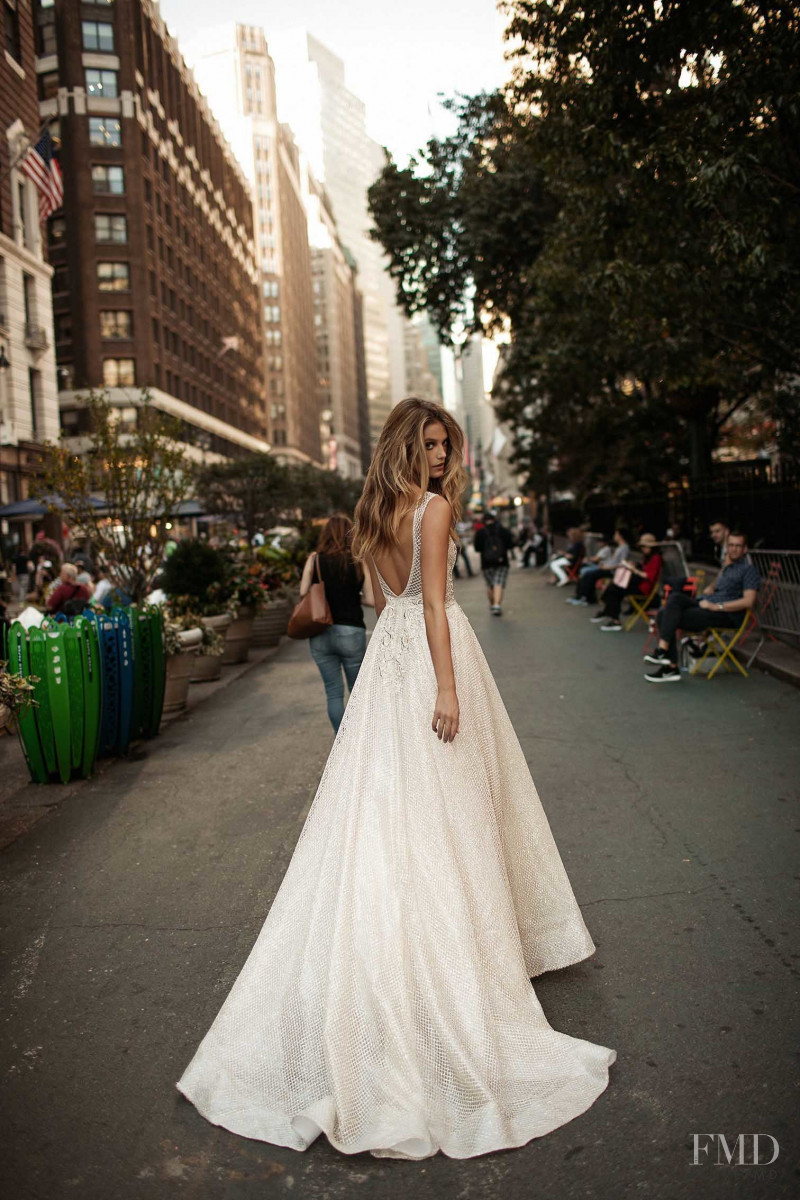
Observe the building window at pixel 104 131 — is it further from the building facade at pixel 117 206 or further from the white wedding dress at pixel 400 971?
the white wedding dress at pixel 400 971

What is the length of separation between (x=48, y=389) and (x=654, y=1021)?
148 feet

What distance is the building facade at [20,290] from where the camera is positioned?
3884cm

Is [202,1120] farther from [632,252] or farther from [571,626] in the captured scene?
[571,626]

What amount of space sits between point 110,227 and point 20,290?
2075 cm

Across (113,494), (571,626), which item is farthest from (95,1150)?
(571,626)

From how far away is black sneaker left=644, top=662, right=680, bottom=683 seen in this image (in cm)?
1058

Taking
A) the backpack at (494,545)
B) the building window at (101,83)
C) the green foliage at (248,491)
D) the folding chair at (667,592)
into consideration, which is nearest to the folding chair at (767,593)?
the folding chair at (667,592)

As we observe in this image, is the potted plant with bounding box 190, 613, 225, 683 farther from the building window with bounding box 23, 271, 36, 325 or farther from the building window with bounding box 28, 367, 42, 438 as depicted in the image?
the building window with bounding box 23, 271, 36, 325

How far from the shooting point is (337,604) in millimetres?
7172

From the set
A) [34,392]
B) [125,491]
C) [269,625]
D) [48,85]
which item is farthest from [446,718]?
[48,85]

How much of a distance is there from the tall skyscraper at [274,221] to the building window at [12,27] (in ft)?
238

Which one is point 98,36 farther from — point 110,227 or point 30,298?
point 30,298

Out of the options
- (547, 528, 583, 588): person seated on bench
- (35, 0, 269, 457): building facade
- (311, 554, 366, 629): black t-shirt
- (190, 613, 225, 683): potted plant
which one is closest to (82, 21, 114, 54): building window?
(35, 0, 269, 457): building facade

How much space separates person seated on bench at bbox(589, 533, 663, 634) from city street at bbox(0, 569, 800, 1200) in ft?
22.8
